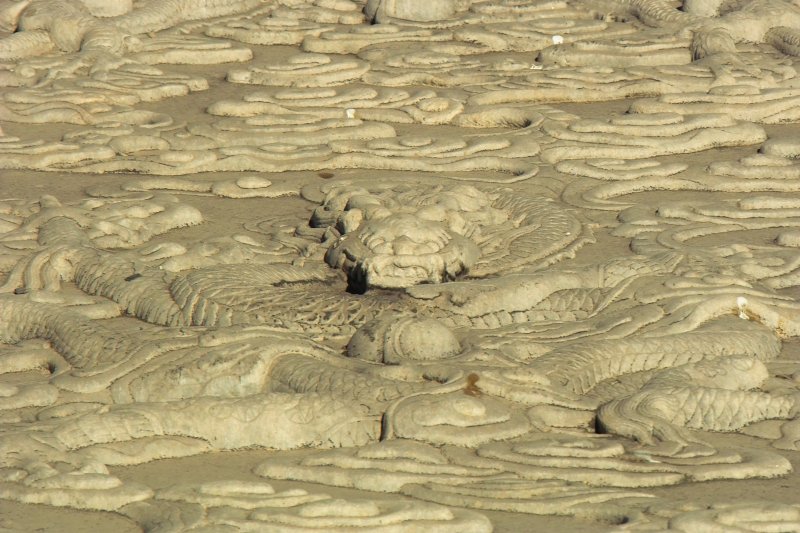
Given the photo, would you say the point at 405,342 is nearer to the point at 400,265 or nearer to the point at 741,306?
the point at 400,265

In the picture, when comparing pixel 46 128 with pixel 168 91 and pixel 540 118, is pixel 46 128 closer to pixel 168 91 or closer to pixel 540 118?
pixel 168 91

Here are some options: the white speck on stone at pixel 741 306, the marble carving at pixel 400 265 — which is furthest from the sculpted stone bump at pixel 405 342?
the white speck on stone at pixel 741 306

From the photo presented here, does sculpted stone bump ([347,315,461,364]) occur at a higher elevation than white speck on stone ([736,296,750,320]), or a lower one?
lower

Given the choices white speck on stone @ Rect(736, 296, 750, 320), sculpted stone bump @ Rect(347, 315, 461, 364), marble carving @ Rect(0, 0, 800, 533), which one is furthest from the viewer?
white speck on stone @ Rect(736, 296, 750, 320)

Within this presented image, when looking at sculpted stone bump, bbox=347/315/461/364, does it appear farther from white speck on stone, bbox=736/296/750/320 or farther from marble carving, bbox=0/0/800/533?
white speck on stone, bbox=736/296/750/320

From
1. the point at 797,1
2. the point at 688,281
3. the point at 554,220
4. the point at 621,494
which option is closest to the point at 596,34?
the point at 797,1

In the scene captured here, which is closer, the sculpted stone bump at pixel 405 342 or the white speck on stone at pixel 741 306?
the sculpted stone bump at pixel 405 342

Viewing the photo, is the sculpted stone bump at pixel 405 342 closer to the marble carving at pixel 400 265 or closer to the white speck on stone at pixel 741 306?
the marble carving at pixel 400 265

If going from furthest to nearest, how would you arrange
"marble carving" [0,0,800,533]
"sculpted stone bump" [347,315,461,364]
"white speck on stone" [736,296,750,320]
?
"white speck on stone" [736,296,750,320]
"sculpted stone bump" [347,315,461,364]
"marble carving" [0,0,800,533]

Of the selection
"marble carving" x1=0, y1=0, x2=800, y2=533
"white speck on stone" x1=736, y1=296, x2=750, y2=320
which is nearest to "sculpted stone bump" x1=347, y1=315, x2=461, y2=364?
"marble carving" x1=0, y1=0, x2=800, y2=533
